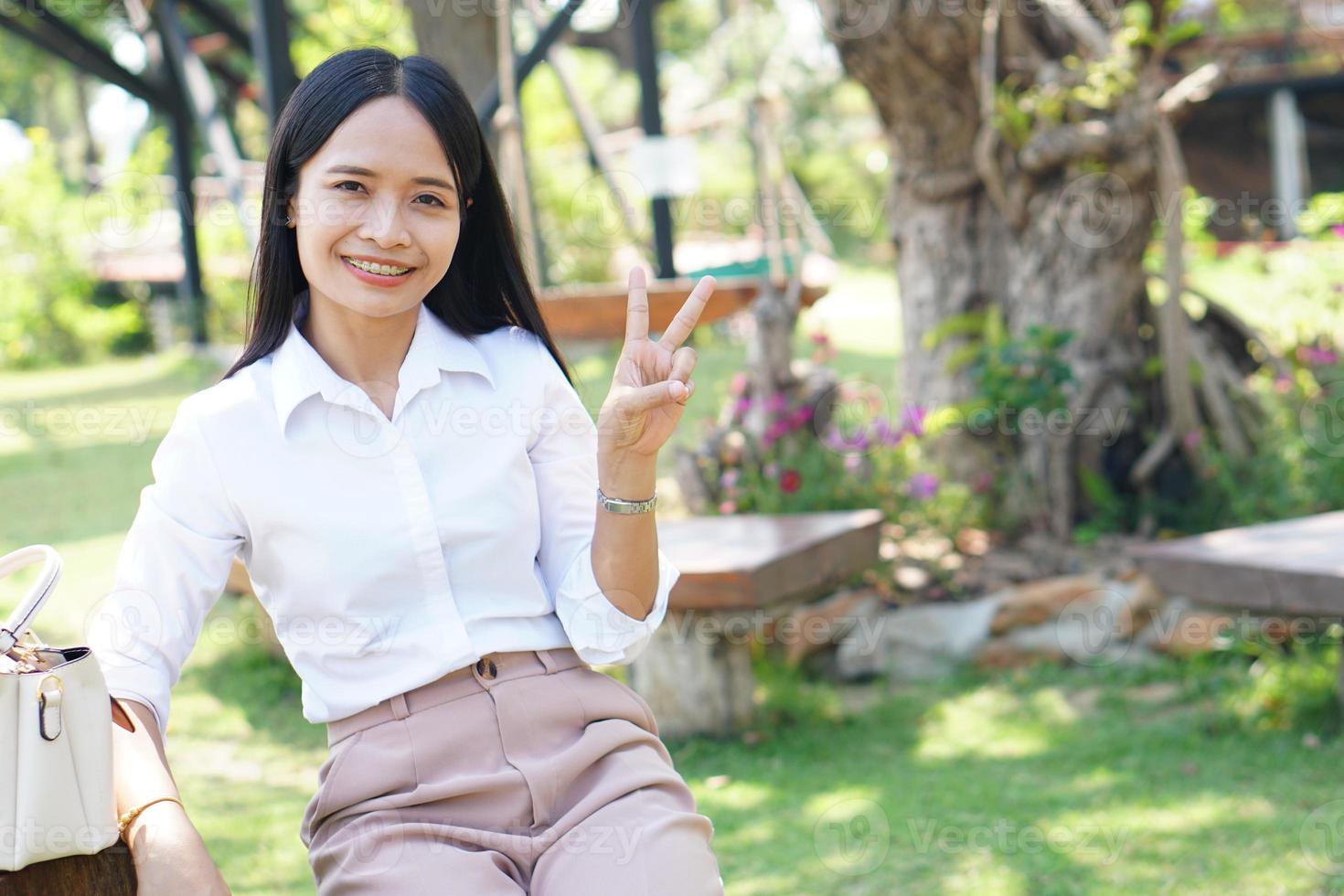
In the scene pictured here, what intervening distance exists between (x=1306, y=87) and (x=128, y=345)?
11975 mm

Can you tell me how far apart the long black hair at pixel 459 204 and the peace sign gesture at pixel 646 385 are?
0.77 feet

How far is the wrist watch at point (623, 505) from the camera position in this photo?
6.01 feet

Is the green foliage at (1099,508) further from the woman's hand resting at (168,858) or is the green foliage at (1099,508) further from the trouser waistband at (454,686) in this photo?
the woman's hand resting at (168,858)

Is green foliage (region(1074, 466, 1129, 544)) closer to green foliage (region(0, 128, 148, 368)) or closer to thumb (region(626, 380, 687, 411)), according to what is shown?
thumb (region(626, 380, 687, 411))

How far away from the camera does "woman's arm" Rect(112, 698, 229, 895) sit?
1493 millimetres

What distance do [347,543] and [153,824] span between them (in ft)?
1.35

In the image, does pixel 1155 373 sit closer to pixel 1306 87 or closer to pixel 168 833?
pixel 168 833

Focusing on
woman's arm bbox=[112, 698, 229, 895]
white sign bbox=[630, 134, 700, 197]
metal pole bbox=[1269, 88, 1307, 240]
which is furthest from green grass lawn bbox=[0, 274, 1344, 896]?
metal pole bbox=[1269, 88, 1307, 240]

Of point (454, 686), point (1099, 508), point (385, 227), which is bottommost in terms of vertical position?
point (1099, 508)

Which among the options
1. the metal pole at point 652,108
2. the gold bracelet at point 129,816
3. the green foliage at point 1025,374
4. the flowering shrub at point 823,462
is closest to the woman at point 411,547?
the gold bracelet at point 129,816

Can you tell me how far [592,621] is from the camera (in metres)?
1.85

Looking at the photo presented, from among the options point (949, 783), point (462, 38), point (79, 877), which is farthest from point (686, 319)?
point (462, 38)

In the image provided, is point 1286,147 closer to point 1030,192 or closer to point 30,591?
point 1030,192

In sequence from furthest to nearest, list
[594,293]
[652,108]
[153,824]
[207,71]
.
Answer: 1. [207,71]
2. [652,108]
3. [594,293]
4. [153,824]
